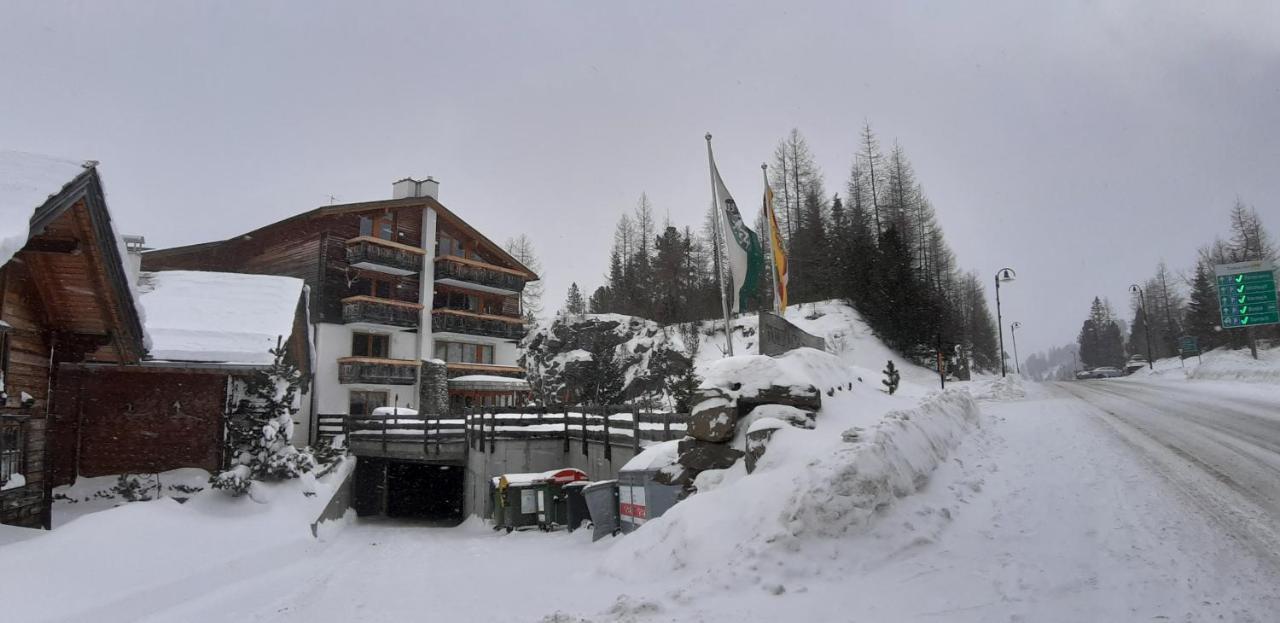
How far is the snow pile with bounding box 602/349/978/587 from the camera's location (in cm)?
624

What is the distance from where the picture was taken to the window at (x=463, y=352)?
1540 inches

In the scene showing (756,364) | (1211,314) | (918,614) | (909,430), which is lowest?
(918,614)

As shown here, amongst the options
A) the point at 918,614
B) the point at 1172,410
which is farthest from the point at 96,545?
the point at 1172,410

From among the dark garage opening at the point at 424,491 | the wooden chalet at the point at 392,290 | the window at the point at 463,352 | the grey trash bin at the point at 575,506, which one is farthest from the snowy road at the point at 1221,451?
the window at the point at 463,352

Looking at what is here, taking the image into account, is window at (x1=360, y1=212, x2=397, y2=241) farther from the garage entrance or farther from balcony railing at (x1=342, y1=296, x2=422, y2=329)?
the garage entrance

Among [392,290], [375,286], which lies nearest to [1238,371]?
[392,290]

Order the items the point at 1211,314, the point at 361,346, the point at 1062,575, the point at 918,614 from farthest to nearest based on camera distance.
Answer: the point at 1211,314, the point at 361,346, the point at 1062,575, the point at 918,614

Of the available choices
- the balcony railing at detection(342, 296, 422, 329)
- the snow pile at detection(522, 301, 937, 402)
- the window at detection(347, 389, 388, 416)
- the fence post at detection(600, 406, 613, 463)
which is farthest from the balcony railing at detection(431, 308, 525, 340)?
the fence post at detection(600, 406, 613, 463)

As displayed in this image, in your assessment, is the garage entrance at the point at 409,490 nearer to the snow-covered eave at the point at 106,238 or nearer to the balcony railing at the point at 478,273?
the snow-covered eave at the point at 106,238

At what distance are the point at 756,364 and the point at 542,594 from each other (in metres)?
4.19

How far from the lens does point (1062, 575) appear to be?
5168 millimetres

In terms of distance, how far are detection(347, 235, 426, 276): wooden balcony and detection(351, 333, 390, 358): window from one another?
11.5 ft

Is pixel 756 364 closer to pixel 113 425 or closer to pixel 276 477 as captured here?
pixel 276 477

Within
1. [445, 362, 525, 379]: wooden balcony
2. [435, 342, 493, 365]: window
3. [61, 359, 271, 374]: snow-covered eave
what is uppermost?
[435, 342, 493, 365]: window
